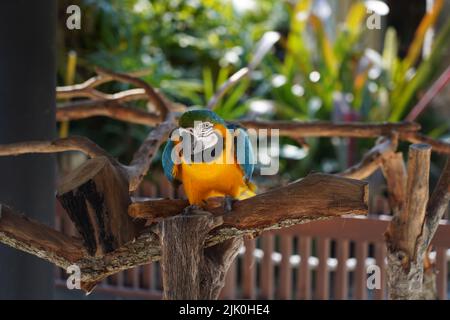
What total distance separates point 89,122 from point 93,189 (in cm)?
297

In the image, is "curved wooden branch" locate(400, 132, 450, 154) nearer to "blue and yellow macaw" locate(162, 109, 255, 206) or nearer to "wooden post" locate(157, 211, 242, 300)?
"blue and yellow macaw" locate(162, 109, 255, 206)

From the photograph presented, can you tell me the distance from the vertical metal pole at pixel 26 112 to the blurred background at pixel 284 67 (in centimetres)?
119

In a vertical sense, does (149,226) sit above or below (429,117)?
below

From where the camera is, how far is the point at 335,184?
3.49ft

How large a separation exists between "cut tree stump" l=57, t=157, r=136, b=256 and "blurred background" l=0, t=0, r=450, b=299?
1760 mm

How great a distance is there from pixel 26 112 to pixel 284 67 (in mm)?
2514

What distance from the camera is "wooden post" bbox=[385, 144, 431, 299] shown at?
150 centimetres

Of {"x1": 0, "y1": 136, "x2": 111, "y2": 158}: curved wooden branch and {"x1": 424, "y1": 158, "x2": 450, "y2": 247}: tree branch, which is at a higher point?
{"x1": 0, "y1": 136, "x2": 111, "y2": 158}: curved wooden branch

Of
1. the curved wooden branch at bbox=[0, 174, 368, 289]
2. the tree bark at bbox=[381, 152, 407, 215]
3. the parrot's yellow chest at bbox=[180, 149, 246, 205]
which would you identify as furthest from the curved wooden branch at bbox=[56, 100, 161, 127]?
the curved wooden branch at bbox=[0, 174, 368, 289]

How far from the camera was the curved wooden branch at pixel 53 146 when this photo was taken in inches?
59.7

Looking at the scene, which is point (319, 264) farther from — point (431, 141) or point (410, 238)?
point (410, 238)

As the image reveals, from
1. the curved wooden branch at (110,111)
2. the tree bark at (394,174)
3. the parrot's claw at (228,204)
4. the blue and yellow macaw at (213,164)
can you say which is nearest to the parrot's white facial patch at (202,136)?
the blue and yellow macaw at (213,164)
